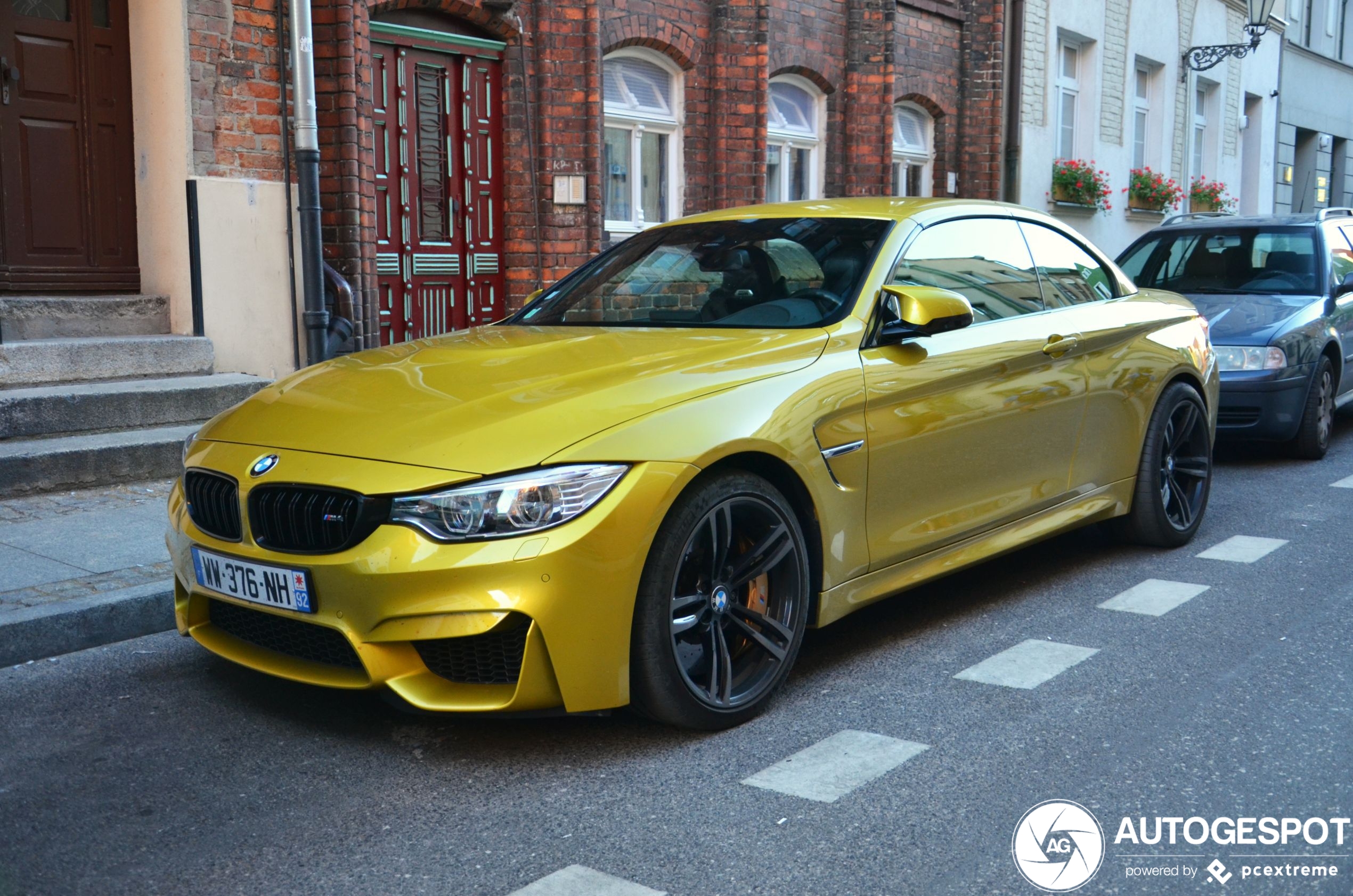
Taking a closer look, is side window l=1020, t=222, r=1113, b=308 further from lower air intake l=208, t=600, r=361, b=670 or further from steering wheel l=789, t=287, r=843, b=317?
lower air intake l=208, t=600, r=361, b=670

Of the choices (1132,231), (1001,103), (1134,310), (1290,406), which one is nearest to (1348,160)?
(1132,231)

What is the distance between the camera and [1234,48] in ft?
68.6

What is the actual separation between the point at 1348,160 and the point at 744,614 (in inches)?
1246

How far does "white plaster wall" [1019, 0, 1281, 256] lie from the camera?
18234 mm

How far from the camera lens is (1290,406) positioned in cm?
865

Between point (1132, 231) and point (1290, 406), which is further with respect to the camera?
point (1132, 231)

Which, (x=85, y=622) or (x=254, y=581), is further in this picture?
(x=85, y=622)

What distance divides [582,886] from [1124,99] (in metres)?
19.9

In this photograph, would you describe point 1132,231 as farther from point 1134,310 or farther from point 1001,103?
point 1134,310

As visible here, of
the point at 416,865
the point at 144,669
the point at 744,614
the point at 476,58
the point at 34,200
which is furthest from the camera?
the point at 476,58

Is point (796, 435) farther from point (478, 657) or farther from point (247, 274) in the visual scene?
point (247, 274)

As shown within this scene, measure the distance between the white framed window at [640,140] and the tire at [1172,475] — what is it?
677cm

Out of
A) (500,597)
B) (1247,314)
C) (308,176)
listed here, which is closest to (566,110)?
(308,176)

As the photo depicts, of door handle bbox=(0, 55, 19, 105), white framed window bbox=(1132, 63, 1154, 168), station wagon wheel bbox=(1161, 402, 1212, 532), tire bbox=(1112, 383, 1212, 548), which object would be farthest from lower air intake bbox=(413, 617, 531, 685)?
white framed window bbox=(1132, 63, 1154, 168)
